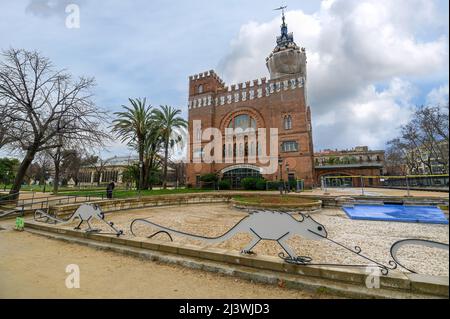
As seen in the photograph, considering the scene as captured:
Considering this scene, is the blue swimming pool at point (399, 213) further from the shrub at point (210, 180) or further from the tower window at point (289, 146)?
the shrub at point (210, 180)

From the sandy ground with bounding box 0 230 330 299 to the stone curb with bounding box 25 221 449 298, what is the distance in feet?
1.25

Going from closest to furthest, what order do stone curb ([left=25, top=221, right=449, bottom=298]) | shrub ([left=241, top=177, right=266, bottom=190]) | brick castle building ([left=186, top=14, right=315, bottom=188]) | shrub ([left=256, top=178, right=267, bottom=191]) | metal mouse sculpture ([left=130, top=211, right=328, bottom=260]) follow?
stone curb ([left=25, top=221, right=449, bottom=298]), metal mouse sculpture ([left=130, top=211, right=328, bottom=260]), shrub ([left=256, top=178, right=267, bottom=191]), shrub ([left=241, top=177, right=266, bottom=190]), brick castle building ([left=186, top=14, right=315, bottom=188])

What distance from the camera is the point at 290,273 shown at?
12.3 feet

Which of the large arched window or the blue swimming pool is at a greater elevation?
the large arched window

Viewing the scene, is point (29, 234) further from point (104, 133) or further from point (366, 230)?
Answer: point (366, 230)

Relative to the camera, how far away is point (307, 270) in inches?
143

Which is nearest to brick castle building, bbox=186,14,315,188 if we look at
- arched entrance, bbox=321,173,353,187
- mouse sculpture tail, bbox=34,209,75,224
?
arched entrance, bbox=321,173,353,187

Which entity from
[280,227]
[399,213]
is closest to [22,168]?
[280,227]

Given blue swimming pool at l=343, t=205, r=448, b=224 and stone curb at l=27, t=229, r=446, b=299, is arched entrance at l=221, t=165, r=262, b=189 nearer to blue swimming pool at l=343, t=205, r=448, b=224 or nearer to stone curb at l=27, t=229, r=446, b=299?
blue swimming pool at l=343, t=205, r=448, b=224

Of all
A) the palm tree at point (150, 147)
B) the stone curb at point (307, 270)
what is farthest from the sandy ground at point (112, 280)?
the palm tree at point (150, 147)

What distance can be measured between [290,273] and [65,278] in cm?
405

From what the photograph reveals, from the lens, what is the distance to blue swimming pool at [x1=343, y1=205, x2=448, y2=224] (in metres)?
9.61

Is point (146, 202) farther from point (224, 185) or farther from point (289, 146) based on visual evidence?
point (289, 146)
